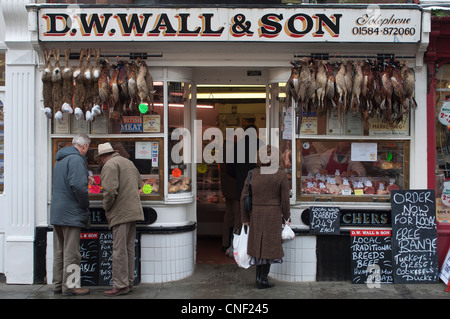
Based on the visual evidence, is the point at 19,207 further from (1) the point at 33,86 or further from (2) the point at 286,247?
(2) the point at 286,247

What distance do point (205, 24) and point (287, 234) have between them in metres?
2.89

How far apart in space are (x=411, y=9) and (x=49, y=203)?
543 centimetres

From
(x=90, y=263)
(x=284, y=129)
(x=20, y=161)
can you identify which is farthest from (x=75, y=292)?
(x=284, y=129)

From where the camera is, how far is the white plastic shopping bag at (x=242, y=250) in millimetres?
6844

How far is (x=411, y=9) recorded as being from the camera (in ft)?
22.6

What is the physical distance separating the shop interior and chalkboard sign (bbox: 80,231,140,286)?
193 centimetres

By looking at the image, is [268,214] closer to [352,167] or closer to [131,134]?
[352,167]

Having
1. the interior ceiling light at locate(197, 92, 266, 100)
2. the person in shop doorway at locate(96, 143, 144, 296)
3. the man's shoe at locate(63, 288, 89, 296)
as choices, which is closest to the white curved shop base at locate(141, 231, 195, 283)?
the person in shop doorway at locate(96, 143, 144, 296)

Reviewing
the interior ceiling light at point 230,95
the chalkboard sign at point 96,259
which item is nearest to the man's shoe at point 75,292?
the chalkboard sign at point 96,259

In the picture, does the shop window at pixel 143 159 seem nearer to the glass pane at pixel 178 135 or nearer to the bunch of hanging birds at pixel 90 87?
the glass pane at pixel 178 135

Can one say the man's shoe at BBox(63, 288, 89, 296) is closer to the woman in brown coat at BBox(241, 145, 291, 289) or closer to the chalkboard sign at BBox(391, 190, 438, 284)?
the woman in brown coat at BBox(241, 145, 291, 289)

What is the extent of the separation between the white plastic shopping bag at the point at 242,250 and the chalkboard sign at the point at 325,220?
0.95m

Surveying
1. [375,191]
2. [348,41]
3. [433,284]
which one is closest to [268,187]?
[375,191]

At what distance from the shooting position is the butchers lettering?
6.95 metres
